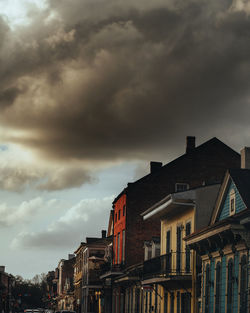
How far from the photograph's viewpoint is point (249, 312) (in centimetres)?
2066

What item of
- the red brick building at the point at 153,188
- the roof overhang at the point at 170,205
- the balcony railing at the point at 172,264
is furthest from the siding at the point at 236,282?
the red brick building at the point at 153,188

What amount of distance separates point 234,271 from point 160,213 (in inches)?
498

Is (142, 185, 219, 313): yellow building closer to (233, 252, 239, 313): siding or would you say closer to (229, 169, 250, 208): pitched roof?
(229, 169, 250, 208): pitched roof

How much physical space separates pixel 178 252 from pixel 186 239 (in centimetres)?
457

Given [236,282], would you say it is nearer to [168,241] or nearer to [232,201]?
[232,201]

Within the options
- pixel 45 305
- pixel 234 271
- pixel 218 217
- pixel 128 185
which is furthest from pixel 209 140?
pixel 45 305

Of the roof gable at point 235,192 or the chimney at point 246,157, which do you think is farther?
the chimney at point 246,157

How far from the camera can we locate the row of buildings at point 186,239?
2302 centimetres

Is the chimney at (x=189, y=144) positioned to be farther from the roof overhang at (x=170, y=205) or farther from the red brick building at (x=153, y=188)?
the roof overhang at (x=170, y=205)

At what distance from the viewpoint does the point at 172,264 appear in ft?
109

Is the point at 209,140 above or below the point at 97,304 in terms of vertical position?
above

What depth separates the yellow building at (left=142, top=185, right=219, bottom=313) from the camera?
99.5 ft

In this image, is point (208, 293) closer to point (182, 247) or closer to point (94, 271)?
point (182, 247)

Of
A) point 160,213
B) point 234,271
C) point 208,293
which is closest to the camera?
point 234,271
